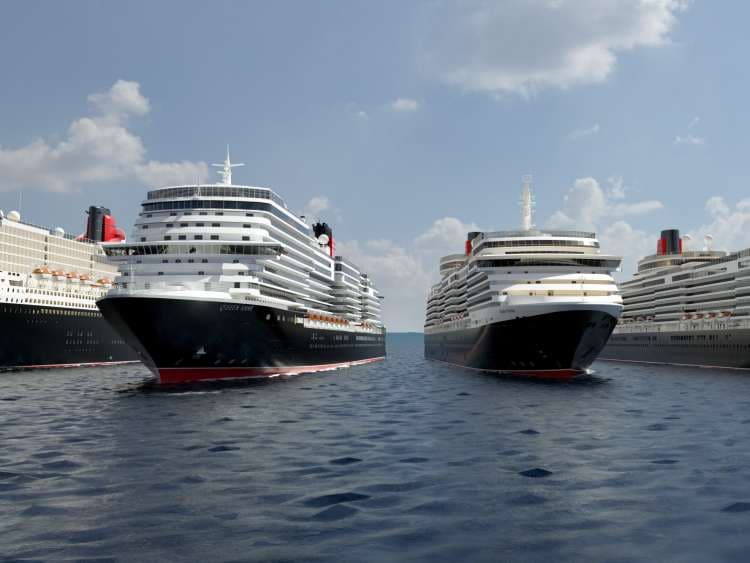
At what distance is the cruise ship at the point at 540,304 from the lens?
4553cm

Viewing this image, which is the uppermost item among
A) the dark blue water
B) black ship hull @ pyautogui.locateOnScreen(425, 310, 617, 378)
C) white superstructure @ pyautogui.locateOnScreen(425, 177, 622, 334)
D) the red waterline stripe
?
white superstructure @ pyautogui.locateOnScreen(425, 177, 622, 334)

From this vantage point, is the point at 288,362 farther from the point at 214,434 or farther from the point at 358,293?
the point at 358,293

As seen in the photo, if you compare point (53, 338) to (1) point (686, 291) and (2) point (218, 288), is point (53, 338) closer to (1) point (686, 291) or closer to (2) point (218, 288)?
(2) point (218, 288)

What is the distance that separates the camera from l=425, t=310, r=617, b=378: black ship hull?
45000 millimetres

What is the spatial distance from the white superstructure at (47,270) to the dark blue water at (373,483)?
1745 inches

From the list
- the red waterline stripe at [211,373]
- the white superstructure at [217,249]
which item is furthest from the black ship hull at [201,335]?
the white superstructure at [217,249]

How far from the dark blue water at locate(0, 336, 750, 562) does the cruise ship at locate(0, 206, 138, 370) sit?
102 feet

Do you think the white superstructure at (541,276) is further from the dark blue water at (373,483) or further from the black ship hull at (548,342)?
the dark blue water at (373,483)

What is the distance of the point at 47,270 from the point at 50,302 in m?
5.90

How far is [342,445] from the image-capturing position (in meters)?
18.0

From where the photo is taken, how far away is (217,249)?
4559cm

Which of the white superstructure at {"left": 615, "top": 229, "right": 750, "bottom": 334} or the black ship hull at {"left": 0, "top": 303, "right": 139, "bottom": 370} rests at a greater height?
the white superstructure at {"left": 615, "top": 229, "right": 750, "bottom": 334}

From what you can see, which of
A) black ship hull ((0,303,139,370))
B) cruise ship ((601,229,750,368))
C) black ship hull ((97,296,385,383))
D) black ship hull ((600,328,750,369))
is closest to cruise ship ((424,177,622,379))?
black ship hull ((97,296,385,383))

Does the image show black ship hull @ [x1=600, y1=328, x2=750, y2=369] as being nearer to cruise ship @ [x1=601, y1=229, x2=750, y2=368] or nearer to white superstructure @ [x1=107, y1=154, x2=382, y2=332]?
cruise ship @ [x1=601, y1=229, x2=750, y2=368]
